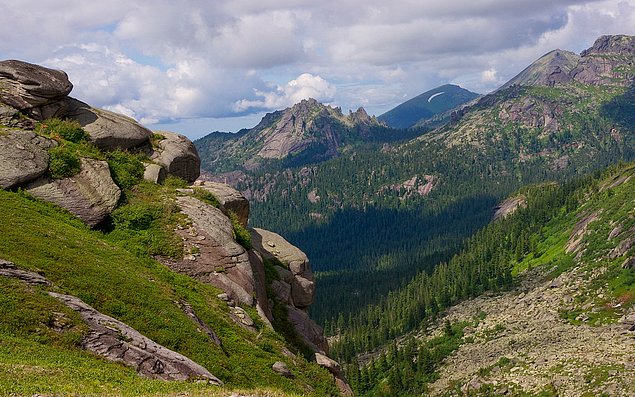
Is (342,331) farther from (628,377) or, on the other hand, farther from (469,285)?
(628,377)

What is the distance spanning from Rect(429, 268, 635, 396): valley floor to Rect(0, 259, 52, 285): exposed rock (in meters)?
77.1

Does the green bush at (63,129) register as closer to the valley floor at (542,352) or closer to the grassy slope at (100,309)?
the grassy slope at (100,309)

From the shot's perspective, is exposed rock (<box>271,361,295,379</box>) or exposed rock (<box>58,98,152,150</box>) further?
exposed rock (<box>58,98,152,150</box>)

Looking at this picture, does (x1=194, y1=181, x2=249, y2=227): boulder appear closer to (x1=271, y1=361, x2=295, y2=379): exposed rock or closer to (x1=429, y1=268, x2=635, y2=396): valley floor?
(x1=271, y1=361, x2=295, y2=379): exposed rock

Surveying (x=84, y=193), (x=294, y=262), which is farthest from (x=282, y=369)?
(x=294, y=262)

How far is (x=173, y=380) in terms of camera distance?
19.6 m

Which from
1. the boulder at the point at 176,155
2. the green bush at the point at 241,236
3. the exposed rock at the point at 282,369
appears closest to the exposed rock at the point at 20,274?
the exposed rock at the point at 282,369

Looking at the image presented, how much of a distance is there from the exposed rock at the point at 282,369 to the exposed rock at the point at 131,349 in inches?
210

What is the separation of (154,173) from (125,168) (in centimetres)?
263

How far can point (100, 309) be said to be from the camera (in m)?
22.9

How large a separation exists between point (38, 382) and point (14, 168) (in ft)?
73.4

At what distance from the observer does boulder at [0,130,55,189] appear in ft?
104

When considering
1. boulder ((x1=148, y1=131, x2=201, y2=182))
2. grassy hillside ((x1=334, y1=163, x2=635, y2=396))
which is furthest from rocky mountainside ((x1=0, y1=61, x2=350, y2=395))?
grassy hillside ((x1=334, y1=163, x2=635, y2=396))

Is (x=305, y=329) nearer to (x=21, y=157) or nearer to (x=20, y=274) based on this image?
(x=20, y=274)
